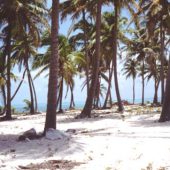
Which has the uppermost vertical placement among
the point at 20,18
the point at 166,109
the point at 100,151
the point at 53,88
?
the point at 20,18

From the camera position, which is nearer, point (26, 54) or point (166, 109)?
point (166, 109)

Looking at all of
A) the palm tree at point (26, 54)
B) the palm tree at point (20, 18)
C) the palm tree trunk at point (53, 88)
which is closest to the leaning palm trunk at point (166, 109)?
the palm tree trunk at point (53, 88)

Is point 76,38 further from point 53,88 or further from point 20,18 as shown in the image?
point 53,88

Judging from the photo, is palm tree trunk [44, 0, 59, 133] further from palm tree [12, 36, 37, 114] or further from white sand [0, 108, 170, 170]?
palm tree [12, 36, 37, 114]

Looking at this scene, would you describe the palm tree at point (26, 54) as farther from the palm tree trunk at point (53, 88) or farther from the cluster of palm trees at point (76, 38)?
the palm tree trunk at point (53, 88)

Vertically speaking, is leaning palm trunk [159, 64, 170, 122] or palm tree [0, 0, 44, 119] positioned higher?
palm tree [0, 0, 44, 119]

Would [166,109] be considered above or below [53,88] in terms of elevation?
below

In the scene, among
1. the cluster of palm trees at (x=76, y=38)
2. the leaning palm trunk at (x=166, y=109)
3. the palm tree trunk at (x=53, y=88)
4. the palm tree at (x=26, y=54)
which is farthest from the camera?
the palm tree at (x=26, y=54)

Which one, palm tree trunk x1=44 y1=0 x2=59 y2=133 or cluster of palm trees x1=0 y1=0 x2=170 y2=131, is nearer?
palm tree trunk x1=44 y1=0 x2=59 y2=133

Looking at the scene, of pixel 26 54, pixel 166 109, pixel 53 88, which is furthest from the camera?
pixel 26 54

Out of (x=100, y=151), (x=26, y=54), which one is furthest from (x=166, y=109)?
(x=26, y=54)

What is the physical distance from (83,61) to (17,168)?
26.4m

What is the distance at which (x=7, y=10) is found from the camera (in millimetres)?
25719

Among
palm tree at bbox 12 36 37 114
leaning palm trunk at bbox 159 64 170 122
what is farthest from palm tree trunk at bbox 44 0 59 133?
palm tree at bbox 12 36 37 114
